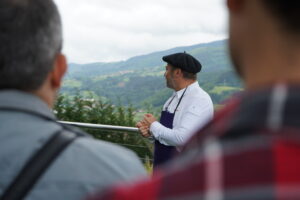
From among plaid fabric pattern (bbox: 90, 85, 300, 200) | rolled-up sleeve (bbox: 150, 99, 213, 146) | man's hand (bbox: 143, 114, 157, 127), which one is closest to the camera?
plaid fabric pattern (bbox: 90, 85, 300, 200)

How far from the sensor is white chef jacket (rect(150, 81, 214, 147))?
419cm

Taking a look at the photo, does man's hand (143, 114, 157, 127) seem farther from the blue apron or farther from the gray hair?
the gray hair

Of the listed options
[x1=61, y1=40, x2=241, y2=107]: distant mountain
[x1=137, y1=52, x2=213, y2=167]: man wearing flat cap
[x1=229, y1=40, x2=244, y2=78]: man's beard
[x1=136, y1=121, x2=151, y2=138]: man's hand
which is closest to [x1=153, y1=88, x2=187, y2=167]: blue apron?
[x1=137, y1=52, x2=213, y2=167]: man wearing flat cap

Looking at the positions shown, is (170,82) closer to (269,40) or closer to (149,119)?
(149,119)

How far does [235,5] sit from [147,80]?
29.5 m

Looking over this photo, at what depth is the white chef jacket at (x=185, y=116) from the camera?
419cm

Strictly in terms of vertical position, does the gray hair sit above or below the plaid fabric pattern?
above

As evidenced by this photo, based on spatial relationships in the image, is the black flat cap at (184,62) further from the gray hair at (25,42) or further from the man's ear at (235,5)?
the man's ear at (235,5)

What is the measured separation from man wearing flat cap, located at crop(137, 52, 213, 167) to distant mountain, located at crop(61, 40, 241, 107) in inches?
7.8

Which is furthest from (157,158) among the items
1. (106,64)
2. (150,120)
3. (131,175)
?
(106,64)

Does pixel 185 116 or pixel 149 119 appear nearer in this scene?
pixel 185 116

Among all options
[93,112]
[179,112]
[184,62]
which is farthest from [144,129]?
[93,112]

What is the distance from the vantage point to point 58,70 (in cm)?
149

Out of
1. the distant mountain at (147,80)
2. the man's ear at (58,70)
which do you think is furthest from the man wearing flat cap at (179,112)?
the man's ear at (58,70)
